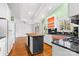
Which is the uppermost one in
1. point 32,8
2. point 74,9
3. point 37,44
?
point 32,8

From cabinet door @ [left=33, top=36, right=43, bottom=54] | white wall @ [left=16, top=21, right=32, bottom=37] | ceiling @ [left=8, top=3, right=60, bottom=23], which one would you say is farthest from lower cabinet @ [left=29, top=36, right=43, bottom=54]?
white wall @ [left=16, top=21, right=32, bottom=37]

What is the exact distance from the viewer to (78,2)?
6.61 ft

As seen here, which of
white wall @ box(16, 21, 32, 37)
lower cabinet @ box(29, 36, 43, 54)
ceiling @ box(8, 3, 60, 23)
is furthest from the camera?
white wall @ box(16, 21, 32, 37)

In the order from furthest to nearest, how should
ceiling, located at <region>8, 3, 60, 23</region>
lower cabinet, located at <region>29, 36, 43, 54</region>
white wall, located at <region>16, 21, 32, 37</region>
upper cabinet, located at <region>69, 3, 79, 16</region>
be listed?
white wall, located at <region>16, 21, 32, 37</region> → ceiling, located at <region>8, 3, 60, 23</region> → lower cabinet, located at <region>29, 36, 43, 54</region> → upper cabinet, located at <region>69, 3, 79, 16</region>

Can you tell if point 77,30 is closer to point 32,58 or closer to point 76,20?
point 76,20

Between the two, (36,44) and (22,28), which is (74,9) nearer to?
(36,44)

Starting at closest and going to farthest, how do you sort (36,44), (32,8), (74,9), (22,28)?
(74,9), (36,44), (32,8), (22,28)

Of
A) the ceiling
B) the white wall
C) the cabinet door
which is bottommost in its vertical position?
the cabinet door

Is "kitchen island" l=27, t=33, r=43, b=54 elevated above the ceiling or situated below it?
below

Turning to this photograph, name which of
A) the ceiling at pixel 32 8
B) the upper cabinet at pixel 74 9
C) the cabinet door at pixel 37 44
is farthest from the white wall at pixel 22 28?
the upper cabinet at pixel 74 9

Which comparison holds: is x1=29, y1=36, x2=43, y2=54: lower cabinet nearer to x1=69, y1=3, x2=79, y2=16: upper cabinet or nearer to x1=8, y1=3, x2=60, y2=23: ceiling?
x1=8, y1=3, x2=60, y2=23: ceiling

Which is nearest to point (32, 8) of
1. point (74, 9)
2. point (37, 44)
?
point (37, 44)

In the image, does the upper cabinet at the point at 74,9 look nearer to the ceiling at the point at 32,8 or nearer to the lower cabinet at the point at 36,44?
the lower cabinet at the point at 36,44

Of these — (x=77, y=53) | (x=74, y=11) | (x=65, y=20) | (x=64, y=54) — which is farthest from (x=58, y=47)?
(x=65, y=20)
